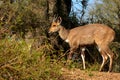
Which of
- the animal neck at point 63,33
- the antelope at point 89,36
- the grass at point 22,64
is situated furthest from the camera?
the animal neck at point 63,33

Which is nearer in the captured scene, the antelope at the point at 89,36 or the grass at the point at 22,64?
the grass at the point at 22,64

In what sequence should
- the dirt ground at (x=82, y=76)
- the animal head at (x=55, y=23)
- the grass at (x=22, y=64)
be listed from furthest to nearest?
the animal head at (x=55, y=23), the dirt ground at (x=82, y=76), the grass at (x=22, y=64)

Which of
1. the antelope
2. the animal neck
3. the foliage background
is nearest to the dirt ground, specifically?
the foliage background

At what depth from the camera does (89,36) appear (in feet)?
51.2

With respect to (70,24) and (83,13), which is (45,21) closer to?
(70,24)

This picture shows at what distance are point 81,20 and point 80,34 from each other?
4064 millimetres

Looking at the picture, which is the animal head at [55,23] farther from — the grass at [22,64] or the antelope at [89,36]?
Result: the grass at [22,64]

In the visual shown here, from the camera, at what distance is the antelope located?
15047 mm

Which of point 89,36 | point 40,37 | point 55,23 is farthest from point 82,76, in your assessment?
point 55,23

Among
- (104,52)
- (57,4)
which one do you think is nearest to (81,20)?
(57,4)

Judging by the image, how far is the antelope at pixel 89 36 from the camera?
49.4 ft

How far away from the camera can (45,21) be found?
1609cm

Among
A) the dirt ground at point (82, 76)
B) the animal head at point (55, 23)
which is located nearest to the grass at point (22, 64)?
the dirt ground at point (82, 76)

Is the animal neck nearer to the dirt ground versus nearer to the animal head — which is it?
the animal head
